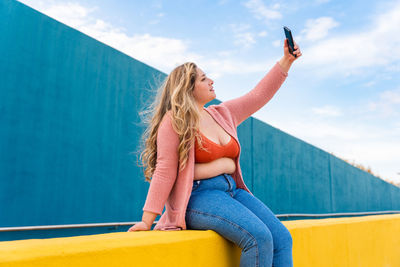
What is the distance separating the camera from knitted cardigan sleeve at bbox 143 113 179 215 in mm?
1608

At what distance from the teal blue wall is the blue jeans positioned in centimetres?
296

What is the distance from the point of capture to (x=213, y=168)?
68.9 inches

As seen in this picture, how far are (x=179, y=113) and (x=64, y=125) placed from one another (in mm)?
3051

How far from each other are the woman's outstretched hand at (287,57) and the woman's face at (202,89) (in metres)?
0.57

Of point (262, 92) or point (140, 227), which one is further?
point (262, 92)

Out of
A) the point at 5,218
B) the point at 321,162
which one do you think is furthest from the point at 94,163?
the point at 321,162

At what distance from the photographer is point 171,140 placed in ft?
5.60

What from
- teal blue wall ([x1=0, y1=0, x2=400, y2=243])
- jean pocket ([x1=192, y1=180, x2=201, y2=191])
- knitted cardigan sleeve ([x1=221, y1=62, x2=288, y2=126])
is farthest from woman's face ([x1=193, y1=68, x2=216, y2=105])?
teal blue wall ([x1=0, y1=0, x2=400, y2=243])

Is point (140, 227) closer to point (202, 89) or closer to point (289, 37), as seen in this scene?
point (202, 89)

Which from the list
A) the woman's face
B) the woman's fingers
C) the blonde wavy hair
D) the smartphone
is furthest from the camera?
the smartphone

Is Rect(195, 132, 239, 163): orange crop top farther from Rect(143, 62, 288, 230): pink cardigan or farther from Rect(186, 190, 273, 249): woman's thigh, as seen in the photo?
Rect(186, 190, 273, 249): woman's thigh

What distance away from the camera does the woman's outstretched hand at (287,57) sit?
7.15 feet

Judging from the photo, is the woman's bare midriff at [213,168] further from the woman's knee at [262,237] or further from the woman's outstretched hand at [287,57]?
the woman's outstretched hand at [287,57]

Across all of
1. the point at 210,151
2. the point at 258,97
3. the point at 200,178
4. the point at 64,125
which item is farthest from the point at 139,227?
the point at 64,125
